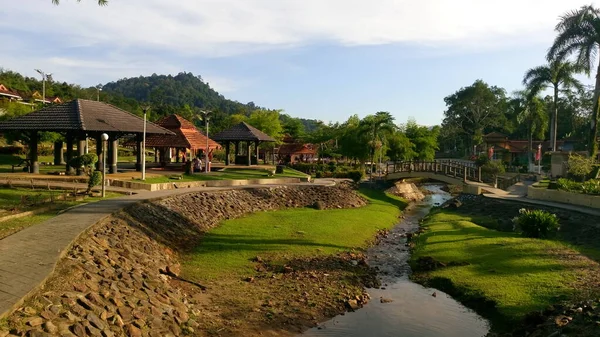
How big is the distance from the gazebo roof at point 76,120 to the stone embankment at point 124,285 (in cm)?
814

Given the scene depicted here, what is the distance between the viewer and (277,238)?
63.2 feet

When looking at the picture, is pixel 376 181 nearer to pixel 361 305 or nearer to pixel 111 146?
pixel 111 146

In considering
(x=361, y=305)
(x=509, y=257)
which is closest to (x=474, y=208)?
(x=509, y=257)

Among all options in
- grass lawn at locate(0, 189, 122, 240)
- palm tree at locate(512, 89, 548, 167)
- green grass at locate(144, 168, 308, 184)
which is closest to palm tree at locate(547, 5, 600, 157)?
palm tree at locate(512, 89, 548, 167)

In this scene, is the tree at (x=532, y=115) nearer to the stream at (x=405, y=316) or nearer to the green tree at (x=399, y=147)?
the green tree at (x=399, y=147)

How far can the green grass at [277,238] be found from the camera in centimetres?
1559

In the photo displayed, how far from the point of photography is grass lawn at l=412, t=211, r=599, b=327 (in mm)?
12727

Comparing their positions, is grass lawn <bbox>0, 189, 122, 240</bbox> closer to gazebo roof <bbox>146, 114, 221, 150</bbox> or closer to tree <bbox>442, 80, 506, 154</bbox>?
gazebo roof <bbox>146, 114, 221, 150</bbox>

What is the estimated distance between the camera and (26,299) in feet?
26.6

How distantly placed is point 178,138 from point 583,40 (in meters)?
31.4

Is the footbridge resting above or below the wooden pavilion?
below

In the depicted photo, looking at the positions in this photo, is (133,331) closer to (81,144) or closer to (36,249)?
(36,249)

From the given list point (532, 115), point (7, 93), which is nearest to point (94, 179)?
point (532, 115)

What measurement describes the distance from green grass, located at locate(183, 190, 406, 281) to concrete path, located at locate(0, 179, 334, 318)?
3.59 meters
